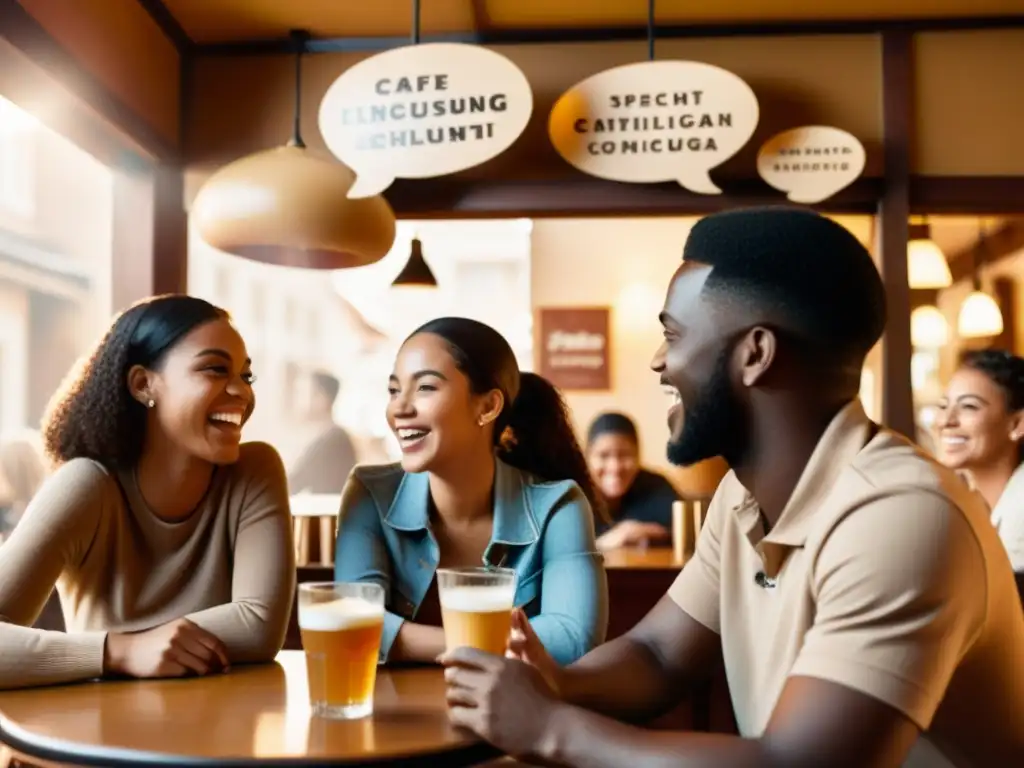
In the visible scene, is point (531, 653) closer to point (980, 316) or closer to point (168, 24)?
point (168, 24)

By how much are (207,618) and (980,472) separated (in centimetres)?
262

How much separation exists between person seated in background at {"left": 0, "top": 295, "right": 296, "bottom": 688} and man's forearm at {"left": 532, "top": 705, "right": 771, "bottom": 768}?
2.42 feet

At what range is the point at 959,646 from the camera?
110 cm

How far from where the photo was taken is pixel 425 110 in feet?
10.3

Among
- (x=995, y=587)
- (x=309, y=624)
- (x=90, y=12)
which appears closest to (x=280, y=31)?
(x=90, y=12)

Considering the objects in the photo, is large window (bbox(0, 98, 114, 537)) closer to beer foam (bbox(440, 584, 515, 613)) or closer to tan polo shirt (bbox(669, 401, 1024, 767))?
beer foam (bbox(440, 584, 515, 613))

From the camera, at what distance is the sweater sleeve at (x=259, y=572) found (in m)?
1.81

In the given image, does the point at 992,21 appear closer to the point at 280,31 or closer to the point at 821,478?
the point at 280,31

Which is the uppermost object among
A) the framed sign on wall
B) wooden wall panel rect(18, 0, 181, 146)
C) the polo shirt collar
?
wooden wall panel rect(18, 0, 181, 146)

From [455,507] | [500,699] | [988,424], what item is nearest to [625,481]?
[988,424]

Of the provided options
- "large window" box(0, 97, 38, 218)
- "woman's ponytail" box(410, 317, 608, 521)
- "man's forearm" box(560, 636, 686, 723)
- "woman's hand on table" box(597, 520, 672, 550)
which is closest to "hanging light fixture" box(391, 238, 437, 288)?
"woman's hand on table" box(597, 520, 672, 550)

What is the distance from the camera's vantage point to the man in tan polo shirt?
1.06 metres

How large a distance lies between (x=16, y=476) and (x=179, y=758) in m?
3.29

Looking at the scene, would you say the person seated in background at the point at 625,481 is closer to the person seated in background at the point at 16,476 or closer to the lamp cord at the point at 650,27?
the lamp cord at the point at 650,27
